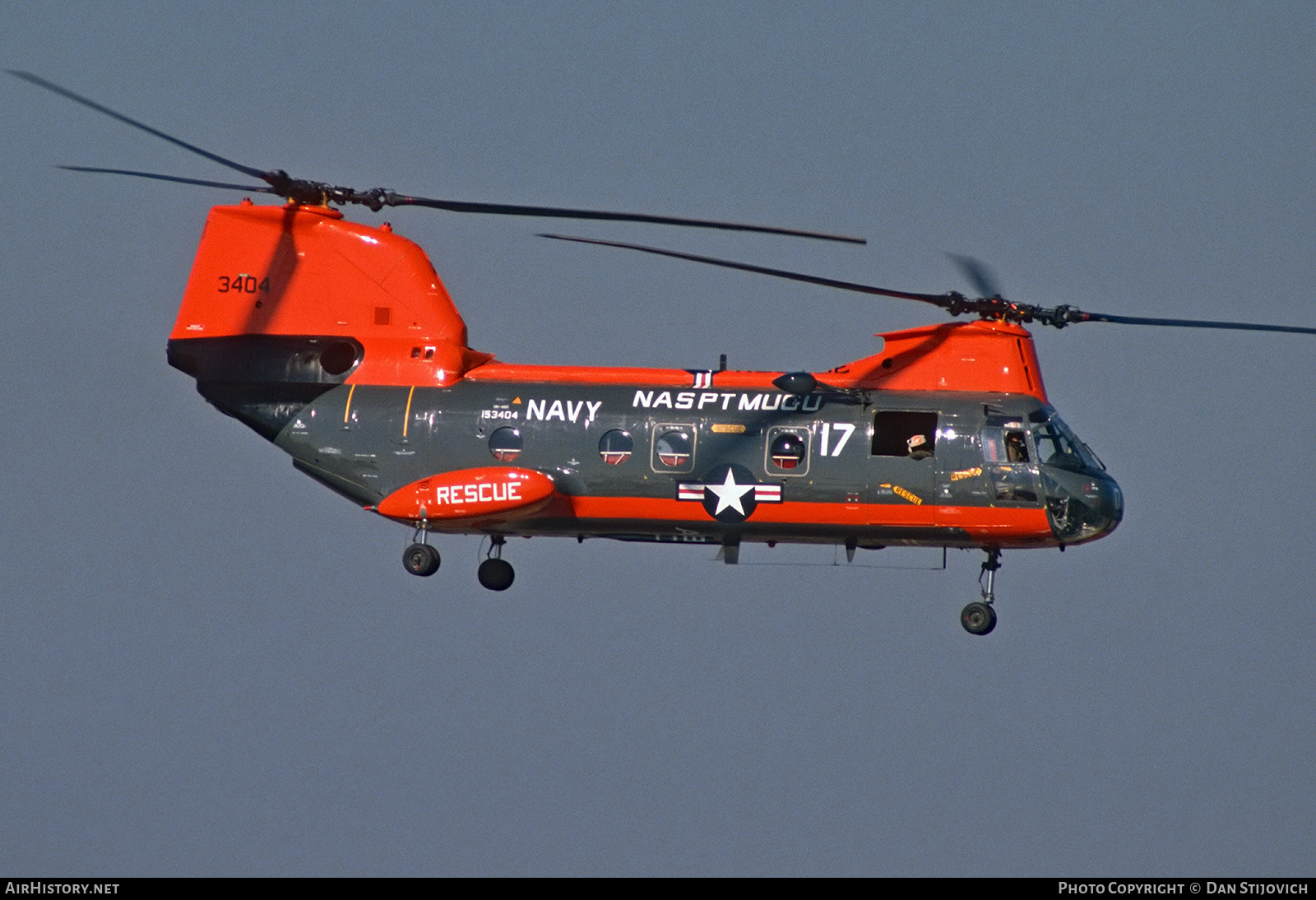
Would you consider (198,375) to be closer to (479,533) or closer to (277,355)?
(277,355)

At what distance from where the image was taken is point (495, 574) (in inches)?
1314

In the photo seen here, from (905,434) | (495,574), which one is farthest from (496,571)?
(905,434)

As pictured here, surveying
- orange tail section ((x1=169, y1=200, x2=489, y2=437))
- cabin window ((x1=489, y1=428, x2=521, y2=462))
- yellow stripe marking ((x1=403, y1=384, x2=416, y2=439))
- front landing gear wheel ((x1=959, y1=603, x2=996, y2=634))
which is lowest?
front landing gear wheel ((x1=959, y1=603, x2=996, y2=634))

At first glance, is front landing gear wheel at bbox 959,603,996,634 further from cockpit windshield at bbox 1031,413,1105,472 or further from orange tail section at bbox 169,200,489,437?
orange tail section at bbox 169,200,489,437

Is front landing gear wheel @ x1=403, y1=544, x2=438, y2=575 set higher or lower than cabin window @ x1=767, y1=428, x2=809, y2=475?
lower

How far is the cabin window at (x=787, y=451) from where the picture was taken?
31469 millimetres

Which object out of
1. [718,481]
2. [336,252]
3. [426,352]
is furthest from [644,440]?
[336,252]

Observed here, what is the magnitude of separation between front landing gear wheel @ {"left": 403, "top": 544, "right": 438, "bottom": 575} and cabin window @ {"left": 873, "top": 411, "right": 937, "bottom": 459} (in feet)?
23.8

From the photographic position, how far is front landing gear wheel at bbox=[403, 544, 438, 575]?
106 ft

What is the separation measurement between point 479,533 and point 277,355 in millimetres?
4459

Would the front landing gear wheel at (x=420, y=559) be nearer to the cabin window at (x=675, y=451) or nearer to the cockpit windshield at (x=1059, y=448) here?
the cabin window at (x=675, y=451)

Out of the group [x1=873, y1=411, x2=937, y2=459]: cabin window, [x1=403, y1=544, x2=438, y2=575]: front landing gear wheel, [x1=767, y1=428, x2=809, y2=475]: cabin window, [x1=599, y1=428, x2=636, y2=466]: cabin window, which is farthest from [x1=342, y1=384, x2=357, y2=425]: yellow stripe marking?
[x1=873, y1=411, x2=937, y2=459]: cabin window

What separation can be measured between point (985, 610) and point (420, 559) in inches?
357

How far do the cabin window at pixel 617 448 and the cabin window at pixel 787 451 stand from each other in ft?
7.19
